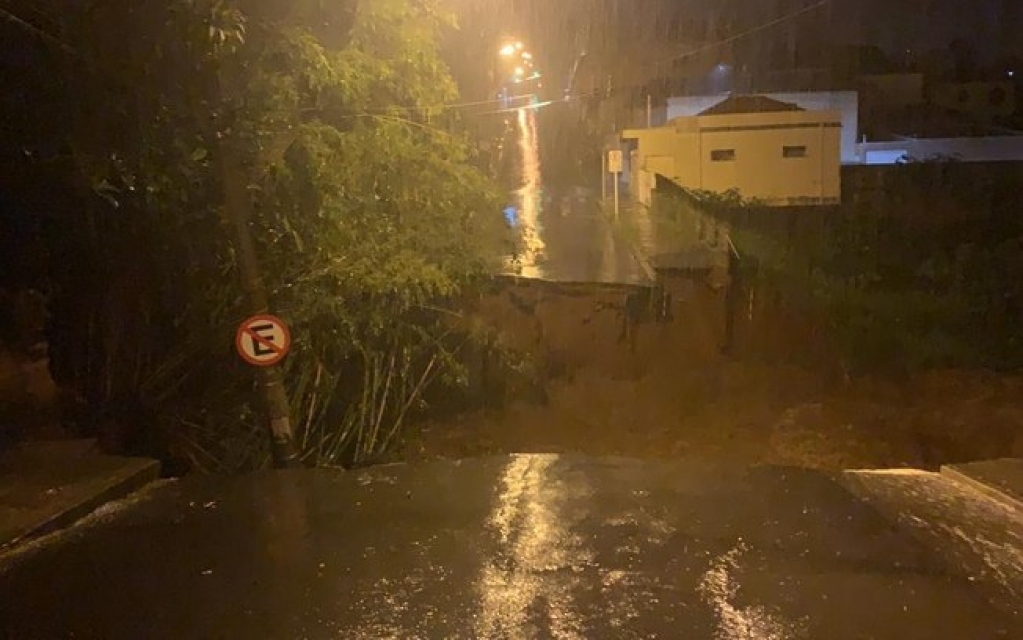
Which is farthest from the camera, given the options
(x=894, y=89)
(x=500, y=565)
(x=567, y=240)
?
(x=894, y=89)

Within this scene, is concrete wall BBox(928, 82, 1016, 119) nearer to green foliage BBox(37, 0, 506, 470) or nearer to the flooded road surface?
the flooded road surface

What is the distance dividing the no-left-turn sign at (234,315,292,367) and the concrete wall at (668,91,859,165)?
2872 cm

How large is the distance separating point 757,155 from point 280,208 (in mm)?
21881

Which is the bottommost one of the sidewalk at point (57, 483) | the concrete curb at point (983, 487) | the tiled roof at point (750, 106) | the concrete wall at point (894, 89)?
the concrete curb at point (983, 487)

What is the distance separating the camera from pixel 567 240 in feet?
71.2

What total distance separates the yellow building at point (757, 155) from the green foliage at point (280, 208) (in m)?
18.4

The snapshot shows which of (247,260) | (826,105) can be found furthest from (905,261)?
(826,105)

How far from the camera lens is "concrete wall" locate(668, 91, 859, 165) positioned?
117 ft

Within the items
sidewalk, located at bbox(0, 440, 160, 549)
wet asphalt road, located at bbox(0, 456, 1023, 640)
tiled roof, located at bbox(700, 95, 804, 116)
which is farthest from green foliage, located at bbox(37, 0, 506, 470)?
tiled roof, located at bbox(700, 95, 804, 116)

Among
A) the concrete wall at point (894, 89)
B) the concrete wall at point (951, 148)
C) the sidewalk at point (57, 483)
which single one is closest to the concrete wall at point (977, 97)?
the concrete wall at point (894, 89)

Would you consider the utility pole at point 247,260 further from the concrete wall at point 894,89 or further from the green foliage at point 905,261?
the concrete wall at point 894,89

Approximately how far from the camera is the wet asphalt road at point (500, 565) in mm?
4621

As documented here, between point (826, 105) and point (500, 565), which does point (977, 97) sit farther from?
point (500, 565)

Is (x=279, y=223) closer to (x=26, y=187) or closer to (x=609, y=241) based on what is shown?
(x=26, y=187)
